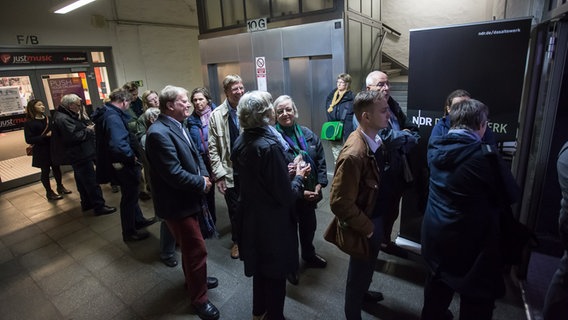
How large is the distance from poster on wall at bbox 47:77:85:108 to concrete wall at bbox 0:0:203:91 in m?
0.73

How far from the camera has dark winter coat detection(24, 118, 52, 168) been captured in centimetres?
488

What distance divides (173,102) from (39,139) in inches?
155

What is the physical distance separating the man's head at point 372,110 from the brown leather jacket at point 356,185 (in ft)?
0.29

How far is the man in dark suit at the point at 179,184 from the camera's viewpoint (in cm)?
229

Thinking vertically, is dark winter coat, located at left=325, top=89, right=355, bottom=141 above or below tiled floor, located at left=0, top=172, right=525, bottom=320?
above

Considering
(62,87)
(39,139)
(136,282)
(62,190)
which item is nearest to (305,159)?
(136,282)

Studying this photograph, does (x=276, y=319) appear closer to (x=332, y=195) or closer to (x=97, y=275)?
(x=332, y=195)

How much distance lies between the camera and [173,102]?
7.82 ft

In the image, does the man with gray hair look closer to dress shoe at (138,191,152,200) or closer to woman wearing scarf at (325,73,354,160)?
dress shoe at (138,191,152,200)

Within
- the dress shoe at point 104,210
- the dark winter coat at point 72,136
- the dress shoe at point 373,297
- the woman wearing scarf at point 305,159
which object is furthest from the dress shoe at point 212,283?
the dark winter coat at point 72,136

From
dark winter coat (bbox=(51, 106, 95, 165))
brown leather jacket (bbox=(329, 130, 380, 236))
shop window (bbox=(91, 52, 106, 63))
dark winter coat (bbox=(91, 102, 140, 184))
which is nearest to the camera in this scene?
brown leather jacket (bbox=(329, 130, 380, 236))

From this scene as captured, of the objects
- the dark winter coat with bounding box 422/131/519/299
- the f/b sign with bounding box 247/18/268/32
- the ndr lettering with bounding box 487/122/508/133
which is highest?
the f/b sign with bounding box 247/18/268/32

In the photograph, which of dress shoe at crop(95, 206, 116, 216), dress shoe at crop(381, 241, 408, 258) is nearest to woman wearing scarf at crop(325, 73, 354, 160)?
dress shoe at crop(381, 241, 408, 258)

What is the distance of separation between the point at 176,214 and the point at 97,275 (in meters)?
1.63
